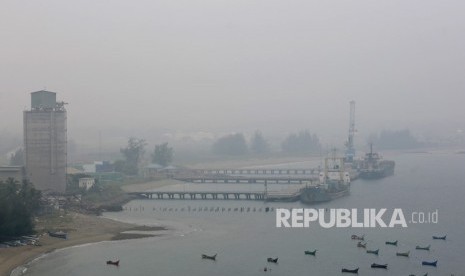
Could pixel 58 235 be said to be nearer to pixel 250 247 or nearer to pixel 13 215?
pixel 13 215

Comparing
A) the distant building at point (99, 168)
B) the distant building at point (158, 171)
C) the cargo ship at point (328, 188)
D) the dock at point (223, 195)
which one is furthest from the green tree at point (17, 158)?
the cargo ship at point (328, 188)

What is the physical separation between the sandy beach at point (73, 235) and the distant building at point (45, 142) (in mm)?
4074

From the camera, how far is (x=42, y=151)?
2217 centimetres

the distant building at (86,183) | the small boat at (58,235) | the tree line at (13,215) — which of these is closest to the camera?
the tree line at (13,215)

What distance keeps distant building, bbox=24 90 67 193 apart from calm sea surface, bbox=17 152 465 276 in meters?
2.92

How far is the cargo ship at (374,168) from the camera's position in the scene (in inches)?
1352

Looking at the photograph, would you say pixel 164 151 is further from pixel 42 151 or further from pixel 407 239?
pixel 407 239

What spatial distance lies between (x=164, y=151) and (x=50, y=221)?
18975 millimetres

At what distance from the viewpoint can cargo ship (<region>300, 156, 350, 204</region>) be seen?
75.4 ft

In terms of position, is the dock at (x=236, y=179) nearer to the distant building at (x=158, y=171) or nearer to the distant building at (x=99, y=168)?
the distant building at (x=158, y=171)

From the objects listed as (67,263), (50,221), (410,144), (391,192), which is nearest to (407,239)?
(67,263)

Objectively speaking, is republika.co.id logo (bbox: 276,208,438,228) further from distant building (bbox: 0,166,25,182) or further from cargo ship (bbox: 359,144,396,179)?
cargo ship (bbox: 359,144,396,179)

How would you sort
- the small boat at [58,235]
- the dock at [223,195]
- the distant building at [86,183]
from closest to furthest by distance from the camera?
1. the small boat at [58,235]
2. the distant building at [86,183]
3. the dock at [223,195]

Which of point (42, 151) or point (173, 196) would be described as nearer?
point (42, 151)
